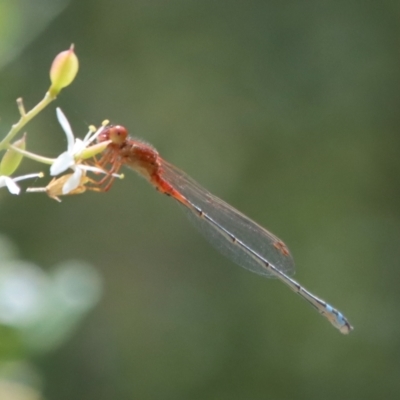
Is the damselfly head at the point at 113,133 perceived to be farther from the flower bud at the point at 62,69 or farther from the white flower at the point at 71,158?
the flower bud at the point at 62,69

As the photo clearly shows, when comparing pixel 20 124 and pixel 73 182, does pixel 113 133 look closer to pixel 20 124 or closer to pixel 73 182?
pixel 73 182

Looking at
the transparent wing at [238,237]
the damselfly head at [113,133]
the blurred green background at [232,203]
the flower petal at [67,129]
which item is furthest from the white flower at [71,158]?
the blurred green background at [232,203]

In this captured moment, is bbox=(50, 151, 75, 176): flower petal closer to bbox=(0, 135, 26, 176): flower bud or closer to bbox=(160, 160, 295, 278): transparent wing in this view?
bbox=(0, 135, 26, 176): flower bud

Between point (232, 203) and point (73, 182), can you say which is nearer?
point (73, 182)

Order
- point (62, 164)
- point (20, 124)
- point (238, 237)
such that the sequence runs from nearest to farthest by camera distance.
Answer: point (20, 124), point (62, 164), point (238, 237)

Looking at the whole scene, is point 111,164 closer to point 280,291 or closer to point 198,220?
point 198,220

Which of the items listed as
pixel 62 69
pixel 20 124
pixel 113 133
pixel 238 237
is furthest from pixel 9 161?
pixel 238 237

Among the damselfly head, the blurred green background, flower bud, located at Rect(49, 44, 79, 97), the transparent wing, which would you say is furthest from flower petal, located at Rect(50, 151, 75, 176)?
the blurred green background
